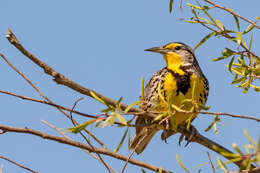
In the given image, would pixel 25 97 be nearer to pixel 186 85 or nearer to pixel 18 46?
pixel 18 46

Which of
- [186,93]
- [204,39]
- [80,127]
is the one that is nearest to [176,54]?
[186,93]

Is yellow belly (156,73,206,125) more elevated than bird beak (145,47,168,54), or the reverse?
bird beak (145,47,168,54)

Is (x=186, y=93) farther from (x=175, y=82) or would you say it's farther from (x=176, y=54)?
(x=176, y=54)

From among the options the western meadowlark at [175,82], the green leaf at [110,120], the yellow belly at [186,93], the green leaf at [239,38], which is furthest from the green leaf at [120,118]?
the yellow belly at [186,93]

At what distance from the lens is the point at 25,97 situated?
6.62ft

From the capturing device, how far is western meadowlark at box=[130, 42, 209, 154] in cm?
350

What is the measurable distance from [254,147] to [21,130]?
1.07 metres

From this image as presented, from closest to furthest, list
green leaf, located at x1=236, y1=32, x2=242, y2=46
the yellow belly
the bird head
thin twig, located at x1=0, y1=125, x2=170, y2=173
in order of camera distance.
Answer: green leaf, located at x1=236, y1=32, x2=242, y2=46 < thin twig, located at x1=0, y1=125, x2=170, y2=173 < the yellow belly < the bird head

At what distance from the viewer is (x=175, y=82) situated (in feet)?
11.7

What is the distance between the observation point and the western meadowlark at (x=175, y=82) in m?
3.50

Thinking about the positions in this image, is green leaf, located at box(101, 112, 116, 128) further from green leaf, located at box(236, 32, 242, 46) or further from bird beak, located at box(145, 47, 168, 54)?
bird beak, located at box(145, 47, 168, 54)

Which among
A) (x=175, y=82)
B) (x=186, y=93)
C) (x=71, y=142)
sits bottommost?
(x=71, y=142)

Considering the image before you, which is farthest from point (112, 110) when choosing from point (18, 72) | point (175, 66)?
point (175, 66)

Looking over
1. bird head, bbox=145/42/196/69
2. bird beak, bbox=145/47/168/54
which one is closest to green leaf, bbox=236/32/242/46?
bird head, bbox=145/42/196/69
